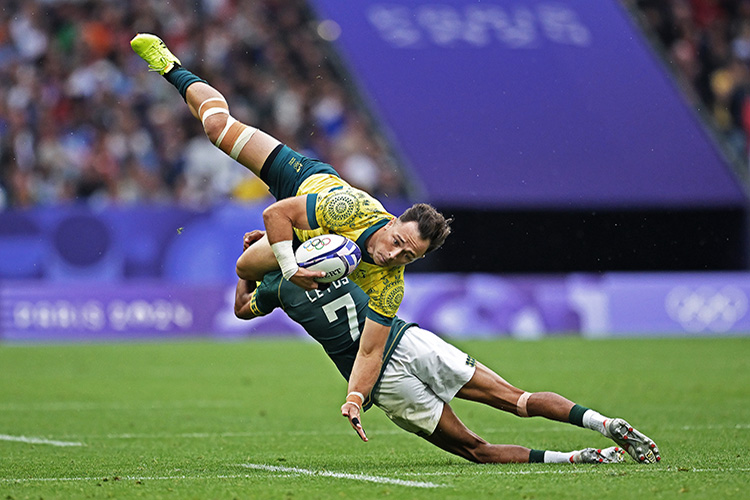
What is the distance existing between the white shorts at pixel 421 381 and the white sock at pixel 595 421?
2.52 ft

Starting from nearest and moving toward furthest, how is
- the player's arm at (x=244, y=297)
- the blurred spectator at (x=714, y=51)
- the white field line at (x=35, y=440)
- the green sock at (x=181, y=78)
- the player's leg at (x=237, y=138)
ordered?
the player's leg at (x=237, y=138) < the player's arm at (x=244, y=297) < the white field line at (x=35, y=440) < the green sock at (x=181, y=78) < the blurred spectator at (x=714, y=51)

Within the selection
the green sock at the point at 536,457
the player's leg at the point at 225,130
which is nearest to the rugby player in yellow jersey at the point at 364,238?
the player's leg at the point at 225,130

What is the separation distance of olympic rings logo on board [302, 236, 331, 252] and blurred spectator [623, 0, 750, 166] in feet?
52.6

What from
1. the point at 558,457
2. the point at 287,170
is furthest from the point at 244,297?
the point at 558,457

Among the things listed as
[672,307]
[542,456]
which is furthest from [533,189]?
[542,456]

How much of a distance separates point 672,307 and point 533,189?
314cm

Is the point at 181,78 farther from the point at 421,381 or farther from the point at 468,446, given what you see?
the point at 468,446

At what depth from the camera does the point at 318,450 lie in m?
8.27

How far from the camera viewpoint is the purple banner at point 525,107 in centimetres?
2028

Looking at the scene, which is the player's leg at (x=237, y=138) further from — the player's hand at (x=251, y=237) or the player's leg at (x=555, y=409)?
the player's leg at (x=555, y=409)

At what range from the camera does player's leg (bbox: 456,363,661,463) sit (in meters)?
6.90

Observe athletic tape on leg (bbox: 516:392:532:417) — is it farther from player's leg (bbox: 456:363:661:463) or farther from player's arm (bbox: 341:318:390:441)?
player's arm (bbox: 341:318:390:441)

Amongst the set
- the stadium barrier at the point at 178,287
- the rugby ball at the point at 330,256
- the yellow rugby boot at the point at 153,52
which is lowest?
the stadium barrier at the point at 178,287

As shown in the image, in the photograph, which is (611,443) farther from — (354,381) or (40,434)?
(40,434)
